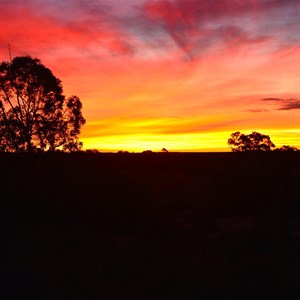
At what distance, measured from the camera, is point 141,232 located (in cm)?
2205

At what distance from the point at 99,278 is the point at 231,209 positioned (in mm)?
16870

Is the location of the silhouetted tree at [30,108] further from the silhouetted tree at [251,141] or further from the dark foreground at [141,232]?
the silhouetted tree at [251,141]

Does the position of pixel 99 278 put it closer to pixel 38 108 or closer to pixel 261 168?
pixel 38 108

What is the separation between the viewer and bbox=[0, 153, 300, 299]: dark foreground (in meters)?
14.0

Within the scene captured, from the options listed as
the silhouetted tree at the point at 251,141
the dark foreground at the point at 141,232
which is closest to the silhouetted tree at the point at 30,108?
the dark foreground at the point at 141,232

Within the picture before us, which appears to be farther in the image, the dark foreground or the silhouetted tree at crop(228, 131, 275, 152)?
the silhouetted tree at crop(228, 131, 275, 152)

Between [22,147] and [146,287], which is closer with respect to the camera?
[146,287]

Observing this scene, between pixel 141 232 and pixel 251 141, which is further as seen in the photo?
pixel 251 141

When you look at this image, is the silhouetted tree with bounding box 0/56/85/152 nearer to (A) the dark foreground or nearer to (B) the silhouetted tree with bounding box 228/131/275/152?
(A) the dark foreground

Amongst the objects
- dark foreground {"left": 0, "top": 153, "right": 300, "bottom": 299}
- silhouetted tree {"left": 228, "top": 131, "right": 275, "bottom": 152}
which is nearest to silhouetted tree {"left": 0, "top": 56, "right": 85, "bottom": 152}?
dark foreground {"left": 0, "top": 153, "right": 300, "bottom": 299}

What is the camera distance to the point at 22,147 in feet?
129

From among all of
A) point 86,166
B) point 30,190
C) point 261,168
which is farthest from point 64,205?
point 261,168

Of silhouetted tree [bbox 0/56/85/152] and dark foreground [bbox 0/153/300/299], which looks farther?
silhouetted tree [bbox 0/56/85/152]

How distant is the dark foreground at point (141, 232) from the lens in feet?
46.1
